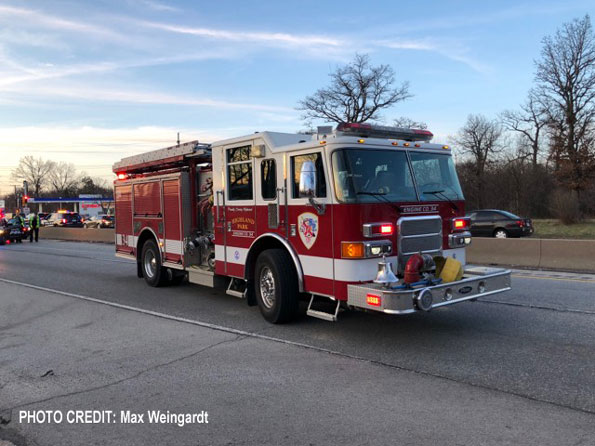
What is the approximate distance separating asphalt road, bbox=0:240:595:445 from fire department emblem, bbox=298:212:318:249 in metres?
1.21

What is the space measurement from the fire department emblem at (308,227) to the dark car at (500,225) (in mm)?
15418

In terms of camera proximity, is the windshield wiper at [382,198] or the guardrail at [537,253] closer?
the windshield wiper at [382,198]

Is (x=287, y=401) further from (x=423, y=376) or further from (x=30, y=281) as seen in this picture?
(x=30, y=281)

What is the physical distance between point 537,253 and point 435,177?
24.1 feet

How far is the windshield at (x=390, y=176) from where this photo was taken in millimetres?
6008

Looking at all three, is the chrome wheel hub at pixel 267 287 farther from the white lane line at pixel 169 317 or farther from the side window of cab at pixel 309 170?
the side window of cab at pixel 309 170

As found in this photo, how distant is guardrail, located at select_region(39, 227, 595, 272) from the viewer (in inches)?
476

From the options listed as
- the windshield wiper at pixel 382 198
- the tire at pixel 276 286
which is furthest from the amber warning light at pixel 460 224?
the tire at pixel 276 286

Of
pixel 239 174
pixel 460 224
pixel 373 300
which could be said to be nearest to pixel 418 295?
pixel 373 300

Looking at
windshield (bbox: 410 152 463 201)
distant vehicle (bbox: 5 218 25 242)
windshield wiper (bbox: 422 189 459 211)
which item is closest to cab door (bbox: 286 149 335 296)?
windshield (bbox: 410 152 463 201)

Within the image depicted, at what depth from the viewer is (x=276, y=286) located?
6832mm

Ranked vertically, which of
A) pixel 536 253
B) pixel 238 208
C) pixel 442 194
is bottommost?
pixel 536 253

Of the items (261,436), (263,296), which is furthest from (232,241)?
(261,436)

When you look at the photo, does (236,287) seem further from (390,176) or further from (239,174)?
(390,176)
